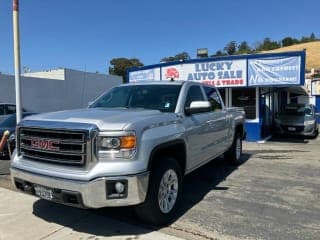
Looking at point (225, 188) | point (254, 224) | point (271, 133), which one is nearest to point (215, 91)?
point (225, 188)

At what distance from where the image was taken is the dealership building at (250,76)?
535 inches

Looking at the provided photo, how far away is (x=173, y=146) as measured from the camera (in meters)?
5.18

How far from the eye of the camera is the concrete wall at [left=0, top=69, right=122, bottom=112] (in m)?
26.7

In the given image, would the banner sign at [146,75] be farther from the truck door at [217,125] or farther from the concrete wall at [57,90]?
the concrete wall at [57,90]

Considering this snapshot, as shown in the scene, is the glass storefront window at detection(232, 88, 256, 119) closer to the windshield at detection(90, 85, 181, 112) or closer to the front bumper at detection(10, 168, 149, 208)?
the windshield at detection(90, 85, 181, 112)

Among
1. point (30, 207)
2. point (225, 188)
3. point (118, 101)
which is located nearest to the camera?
point (30, 207)

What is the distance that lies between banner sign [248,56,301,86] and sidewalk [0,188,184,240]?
1047 cm

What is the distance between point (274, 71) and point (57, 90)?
22.0m

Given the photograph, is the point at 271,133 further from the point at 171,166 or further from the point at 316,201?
the point at 171,166

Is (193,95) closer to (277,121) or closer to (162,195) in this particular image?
(162,195)

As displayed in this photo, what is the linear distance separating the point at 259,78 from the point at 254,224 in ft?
→ 33.2

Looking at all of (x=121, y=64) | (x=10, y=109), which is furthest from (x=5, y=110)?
(x=121, y=64)

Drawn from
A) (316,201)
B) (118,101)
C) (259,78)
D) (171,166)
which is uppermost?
(259,78)

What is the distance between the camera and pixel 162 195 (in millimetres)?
4926
